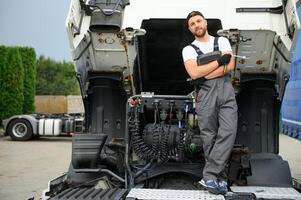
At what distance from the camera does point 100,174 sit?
5.68 metres

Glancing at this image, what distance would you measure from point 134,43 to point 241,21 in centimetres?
113

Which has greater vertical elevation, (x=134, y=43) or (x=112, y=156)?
(x=134, y=43)

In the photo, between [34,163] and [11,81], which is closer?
[34,163]

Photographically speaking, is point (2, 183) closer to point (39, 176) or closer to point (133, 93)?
point (39, 176)

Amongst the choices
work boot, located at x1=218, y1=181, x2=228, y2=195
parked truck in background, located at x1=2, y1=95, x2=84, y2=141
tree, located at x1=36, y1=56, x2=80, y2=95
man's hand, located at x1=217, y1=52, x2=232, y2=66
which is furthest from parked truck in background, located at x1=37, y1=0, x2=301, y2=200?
tree, located at x1=36, y1=56, x2=80, y2=95

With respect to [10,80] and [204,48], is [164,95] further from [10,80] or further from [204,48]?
[10,80]

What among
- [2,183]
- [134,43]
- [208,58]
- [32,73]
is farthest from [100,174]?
[32,73]

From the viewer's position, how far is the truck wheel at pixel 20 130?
691 inches

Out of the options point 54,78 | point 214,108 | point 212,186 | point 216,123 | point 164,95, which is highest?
point 54,78

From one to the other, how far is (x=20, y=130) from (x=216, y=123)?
1394 centimetres

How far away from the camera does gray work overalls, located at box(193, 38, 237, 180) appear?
471 centimetres

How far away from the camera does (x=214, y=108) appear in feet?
15.7

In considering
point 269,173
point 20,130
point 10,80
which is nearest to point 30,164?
point 20,130

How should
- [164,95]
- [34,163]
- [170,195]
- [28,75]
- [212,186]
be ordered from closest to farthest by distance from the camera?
[170,195], [212,186], [164,95], [34,163], [28,75]
